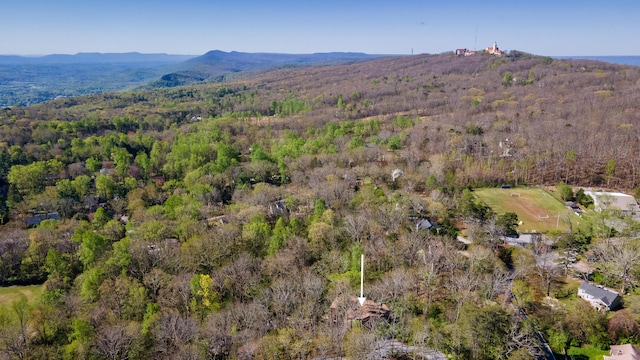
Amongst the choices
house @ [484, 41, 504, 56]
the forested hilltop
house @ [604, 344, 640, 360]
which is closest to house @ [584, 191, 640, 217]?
the forested hilltop

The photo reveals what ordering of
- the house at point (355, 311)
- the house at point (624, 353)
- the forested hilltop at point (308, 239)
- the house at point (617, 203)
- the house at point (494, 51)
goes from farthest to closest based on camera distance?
the house at point (494, 51)
the house at point (617, 203)
the house at point (355, 311)
the forested hilltop at point (308, 239)
the house at point (624, 353)

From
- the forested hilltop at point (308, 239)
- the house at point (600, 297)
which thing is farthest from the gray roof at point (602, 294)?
the forested hilltop at point (308, 239)

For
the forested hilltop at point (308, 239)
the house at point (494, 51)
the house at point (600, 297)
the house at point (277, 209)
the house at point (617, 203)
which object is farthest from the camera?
the house at point (494, 51)

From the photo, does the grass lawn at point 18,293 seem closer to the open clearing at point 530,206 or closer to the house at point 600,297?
the house at point 600,297

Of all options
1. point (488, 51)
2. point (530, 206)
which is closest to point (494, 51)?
point (488, 51)

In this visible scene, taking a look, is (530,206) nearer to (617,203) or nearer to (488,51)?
(617,203)

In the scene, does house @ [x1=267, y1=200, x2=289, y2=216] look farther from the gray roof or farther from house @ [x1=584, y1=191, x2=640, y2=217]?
house @ [x1=584, y1=191, x2=640, y2=217]
